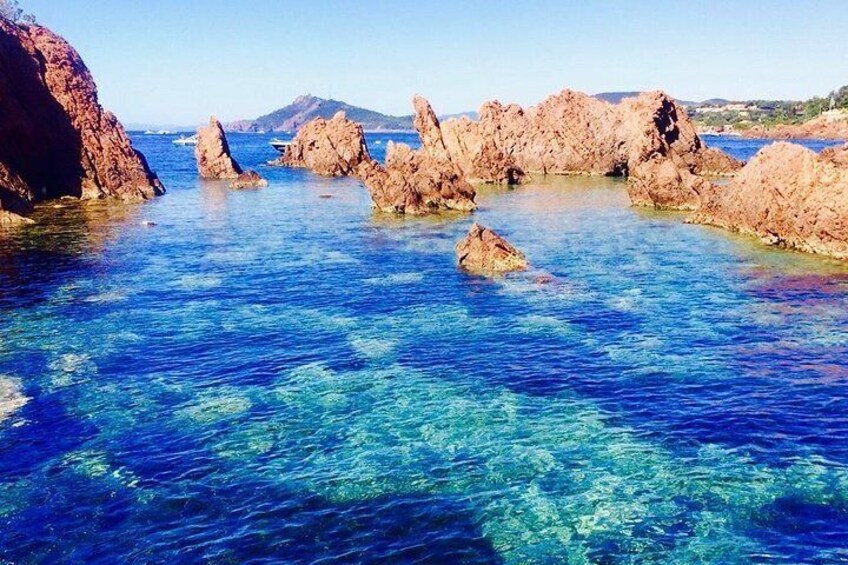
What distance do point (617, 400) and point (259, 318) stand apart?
23.1 metres

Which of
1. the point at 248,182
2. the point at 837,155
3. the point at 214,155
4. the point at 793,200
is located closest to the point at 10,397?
the point at 793,200

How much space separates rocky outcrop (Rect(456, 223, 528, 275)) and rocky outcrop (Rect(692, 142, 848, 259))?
25327 mm

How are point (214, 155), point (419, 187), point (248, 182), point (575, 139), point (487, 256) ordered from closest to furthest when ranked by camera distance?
point (487, 256) → point (419, 187) → point (248, 182) → point (214, 155) → point (575, 139)

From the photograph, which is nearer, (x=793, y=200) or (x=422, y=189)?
(x=793, y=200)

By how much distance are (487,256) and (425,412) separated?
1080 inches

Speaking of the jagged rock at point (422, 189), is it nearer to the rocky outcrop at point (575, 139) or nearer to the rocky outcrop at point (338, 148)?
the rocky outcrop at point (575, 139)

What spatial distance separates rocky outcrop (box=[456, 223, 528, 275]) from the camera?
52.9 m

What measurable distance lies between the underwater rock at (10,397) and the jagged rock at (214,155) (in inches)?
4477

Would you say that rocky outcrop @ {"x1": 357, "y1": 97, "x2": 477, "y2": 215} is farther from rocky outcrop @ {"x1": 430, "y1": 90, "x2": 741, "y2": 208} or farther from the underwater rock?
the underwater rock

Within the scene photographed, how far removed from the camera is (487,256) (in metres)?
53.4

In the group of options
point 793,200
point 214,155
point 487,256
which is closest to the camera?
point 487,256

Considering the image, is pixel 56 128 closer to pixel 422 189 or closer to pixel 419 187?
→ pixel 419 187

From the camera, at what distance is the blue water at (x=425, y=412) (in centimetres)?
1931

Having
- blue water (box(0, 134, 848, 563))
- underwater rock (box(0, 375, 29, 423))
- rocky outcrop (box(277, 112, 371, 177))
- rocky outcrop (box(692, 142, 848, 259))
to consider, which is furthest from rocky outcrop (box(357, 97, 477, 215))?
rocky outcrop (box(277, 112, 371, 177))
